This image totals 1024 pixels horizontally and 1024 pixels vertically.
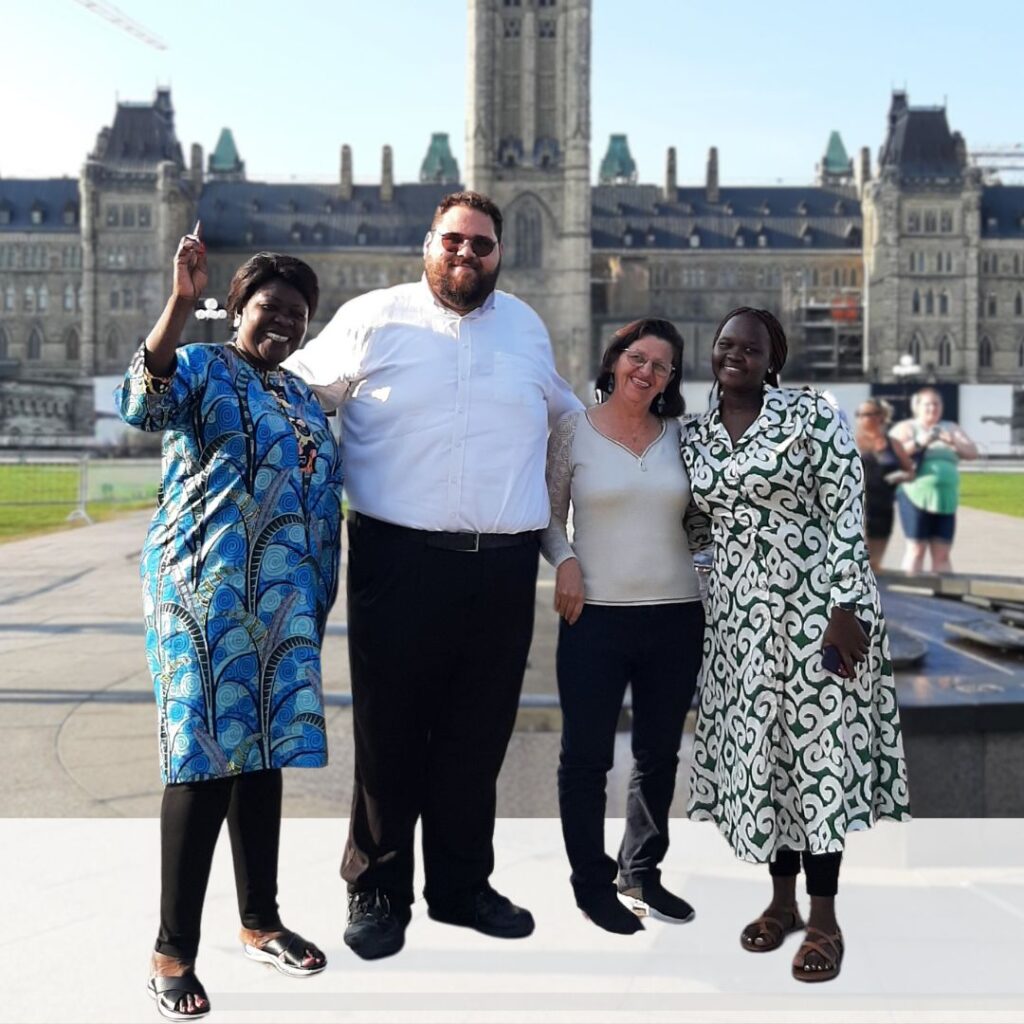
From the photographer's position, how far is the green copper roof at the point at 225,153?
7872 centimetres

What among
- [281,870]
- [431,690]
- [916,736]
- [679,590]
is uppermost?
[679,590]

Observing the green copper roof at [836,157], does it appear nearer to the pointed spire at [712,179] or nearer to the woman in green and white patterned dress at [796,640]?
the pointed spire at [712,179]

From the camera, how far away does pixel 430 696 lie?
3.19 metres

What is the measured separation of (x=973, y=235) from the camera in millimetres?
64438

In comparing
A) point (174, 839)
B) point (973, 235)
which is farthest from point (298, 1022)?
point (973, 235)

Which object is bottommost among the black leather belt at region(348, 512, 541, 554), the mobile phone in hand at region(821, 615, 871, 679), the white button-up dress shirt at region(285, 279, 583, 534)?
the mobile phone in hand at region(821, 615, 871, 679)

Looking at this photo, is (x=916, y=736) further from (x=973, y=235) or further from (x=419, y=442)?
(x=973, y=235)

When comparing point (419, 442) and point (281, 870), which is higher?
point (419, 442)

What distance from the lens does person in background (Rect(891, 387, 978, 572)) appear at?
696 centimetres

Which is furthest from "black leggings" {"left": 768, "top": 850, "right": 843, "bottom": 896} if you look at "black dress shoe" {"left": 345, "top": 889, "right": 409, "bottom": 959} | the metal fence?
the metal fence

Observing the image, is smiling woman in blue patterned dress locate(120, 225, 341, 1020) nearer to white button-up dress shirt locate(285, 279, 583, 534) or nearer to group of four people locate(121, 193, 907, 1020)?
group of four people locate(121, 193, 907, 1020)

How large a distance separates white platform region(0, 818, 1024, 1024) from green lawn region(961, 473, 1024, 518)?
45.2 feet

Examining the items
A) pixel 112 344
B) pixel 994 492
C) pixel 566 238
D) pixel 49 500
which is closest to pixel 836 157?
pixel 566 238

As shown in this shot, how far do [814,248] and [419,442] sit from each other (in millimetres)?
68729
